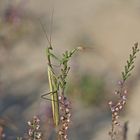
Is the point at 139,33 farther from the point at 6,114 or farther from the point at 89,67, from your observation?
the point at 6,114

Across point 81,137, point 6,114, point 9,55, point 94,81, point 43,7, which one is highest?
point 43,7

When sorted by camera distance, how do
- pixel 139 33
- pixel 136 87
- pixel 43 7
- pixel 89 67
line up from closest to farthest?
pixel 136 87 → pixel 89 67 → pixel 139 33 → pixel 43 7

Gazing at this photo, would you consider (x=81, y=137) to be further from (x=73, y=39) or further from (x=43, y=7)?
(x=43, y=7)

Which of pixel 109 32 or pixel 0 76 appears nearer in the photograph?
pixel 0 76

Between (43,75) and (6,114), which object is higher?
(43,75)

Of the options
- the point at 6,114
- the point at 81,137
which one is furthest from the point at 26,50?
the point at 81,137

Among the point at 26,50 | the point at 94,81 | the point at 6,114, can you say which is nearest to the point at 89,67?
the point at 94,81

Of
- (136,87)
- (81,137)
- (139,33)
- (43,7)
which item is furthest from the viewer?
(43,7)
